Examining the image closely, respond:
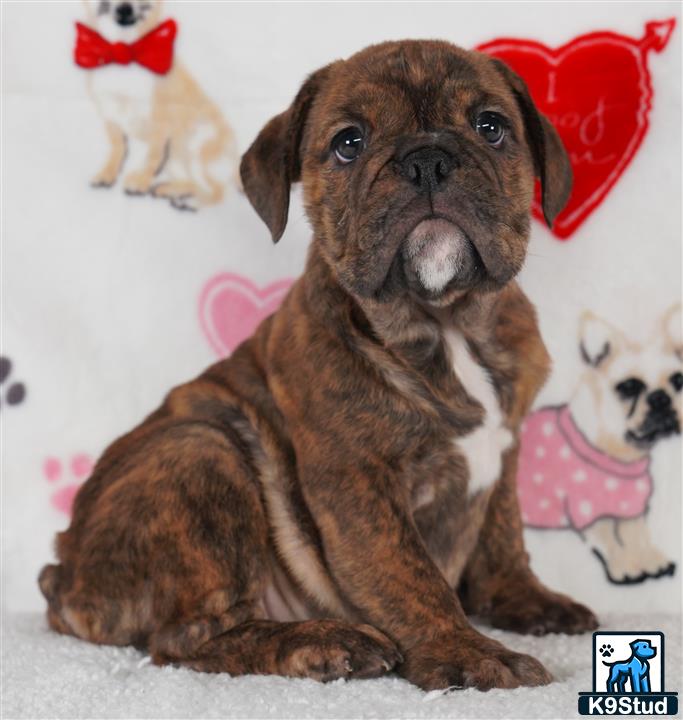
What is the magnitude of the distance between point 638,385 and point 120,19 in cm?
A: 248

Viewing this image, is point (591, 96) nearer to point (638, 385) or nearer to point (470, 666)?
point (638, 385)

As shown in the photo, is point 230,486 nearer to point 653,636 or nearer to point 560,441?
point 653,636

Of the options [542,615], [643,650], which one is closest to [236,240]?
[542,615]

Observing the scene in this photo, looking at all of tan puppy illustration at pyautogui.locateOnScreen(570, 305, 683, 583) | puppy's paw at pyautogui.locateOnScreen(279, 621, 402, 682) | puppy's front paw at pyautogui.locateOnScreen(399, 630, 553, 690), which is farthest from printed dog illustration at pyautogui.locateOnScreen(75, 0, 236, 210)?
puppy's front paw at pyautogui.locateOnScreen(399, 630, 553, 690)

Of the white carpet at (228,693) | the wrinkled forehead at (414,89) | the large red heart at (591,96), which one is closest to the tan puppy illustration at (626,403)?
the large red heart at (591,96)

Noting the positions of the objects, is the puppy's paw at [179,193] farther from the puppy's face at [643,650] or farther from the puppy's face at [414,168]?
the puppy's face at [643,650]

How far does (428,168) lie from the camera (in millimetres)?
3250

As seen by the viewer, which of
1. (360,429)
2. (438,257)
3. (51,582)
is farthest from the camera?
(51,582)

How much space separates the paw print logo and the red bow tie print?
5.10 ft

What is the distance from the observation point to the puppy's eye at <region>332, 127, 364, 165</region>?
358 centimetres

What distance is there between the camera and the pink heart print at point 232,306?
4.84m

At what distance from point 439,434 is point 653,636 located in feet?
2.64

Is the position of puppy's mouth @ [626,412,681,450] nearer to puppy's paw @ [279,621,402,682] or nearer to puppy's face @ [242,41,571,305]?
puppy's face @ [242,41,571,305]

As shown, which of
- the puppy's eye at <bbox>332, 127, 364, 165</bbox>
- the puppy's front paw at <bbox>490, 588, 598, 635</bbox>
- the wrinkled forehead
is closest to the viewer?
the wrinkled forehead
